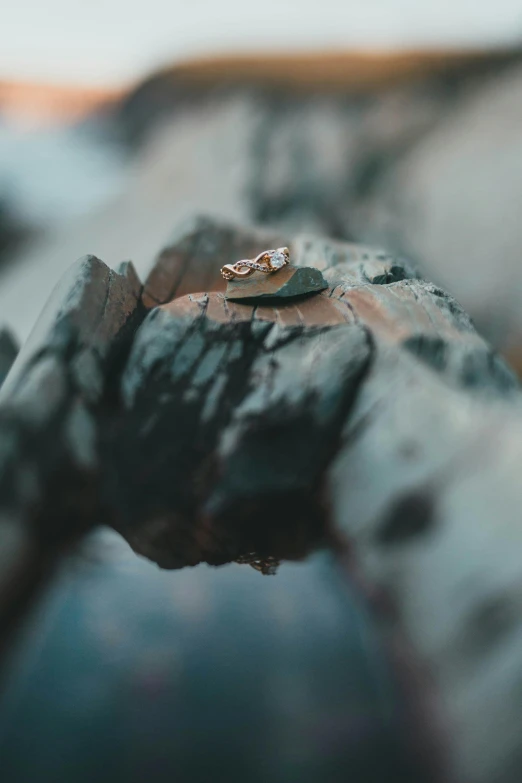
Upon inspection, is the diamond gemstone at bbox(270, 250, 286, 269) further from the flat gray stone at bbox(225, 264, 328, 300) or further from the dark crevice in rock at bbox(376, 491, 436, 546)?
the dark crevice in rock at bbox(376, 491, 436, 546)

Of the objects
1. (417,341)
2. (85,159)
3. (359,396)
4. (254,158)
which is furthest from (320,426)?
(85,159)

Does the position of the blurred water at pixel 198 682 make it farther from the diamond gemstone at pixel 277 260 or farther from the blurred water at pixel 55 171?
the blurred water at pixel 55 171

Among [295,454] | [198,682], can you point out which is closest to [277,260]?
[295,454]

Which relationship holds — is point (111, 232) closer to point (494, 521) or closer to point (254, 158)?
point (254, 158)

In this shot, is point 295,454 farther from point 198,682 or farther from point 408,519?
point 198,682

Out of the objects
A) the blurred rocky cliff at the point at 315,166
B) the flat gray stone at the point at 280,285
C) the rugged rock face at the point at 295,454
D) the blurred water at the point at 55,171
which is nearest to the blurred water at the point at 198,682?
the rugged rock face at the point at 295,454

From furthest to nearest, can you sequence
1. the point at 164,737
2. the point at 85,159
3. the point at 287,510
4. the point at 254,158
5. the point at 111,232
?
the point at 85,159 < the point at 254,158 < the point at 111,232 < the point at 287,510 < the point at 164,737

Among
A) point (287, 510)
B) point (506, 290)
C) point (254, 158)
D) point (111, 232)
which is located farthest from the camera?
point (254, 158)

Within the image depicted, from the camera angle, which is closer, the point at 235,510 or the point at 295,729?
the point at 295,729
